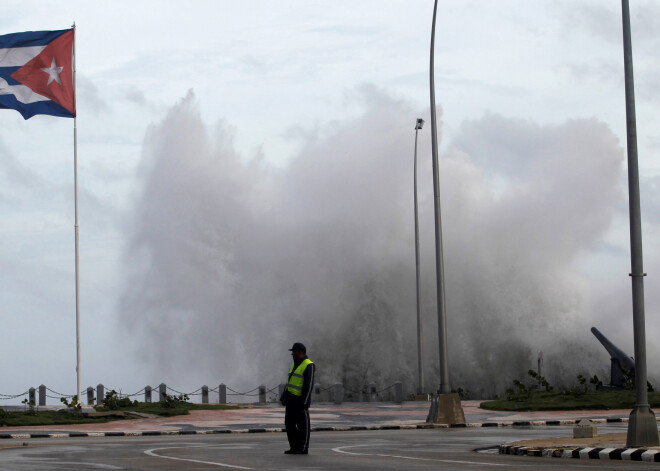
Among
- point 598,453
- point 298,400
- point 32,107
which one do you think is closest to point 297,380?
point 298,400

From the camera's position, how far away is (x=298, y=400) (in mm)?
17188

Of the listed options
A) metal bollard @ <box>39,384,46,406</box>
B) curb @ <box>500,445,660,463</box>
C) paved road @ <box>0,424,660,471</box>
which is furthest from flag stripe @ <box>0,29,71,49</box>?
curb @ <box>500,445,660,463</box>

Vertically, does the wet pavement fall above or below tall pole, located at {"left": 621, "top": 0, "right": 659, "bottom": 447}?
below

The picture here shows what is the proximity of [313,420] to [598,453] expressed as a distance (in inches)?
626

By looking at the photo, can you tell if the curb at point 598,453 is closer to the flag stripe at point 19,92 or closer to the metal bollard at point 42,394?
the flag stripe at point 19,92

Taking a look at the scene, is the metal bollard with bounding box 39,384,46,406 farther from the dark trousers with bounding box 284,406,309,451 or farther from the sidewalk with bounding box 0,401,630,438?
the dark trousers with bounding box 284,406,309,451

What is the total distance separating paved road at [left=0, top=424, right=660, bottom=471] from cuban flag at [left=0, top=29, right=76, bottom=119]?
13882mm

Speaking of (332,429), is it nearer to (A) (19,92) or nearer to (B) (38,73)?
(A) (19,92)

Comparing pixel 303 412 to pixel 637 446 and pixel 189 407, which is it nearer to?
pixel 637 446

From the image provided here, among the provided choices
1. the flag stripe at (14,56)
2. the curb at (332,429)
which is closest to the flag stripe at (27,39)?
the flag stripe at (14,56)

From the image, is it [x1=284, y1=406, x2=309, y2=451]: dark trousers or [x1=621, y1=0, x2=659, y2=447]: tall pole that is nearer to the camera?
[x1=284, y1=406, x2=309, y2=451]: dark trousers

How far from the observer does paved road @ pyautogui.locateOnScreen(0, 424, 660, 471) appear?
13828mm

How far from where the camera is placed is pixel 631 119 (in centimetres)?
1834

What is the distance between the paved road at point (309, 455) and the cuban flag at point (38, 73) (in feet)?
45.5
